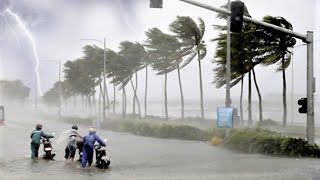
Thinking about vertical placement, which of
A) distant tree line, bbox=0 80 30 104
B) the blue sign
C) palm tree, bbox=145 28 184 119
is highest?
palm tree, bbox=145 28 184 119

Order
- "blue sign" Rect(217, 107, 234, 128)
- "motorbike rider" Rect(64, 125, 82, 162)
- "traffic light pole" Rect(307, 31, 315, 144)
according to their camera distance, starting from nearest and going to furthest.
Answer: "motorbike rider" Rect(64, 125, 82, 162) → "traffic light pole" Rect(307, 31, 315, 144) → "blue sign" Rect(217, 107, 234, 128)

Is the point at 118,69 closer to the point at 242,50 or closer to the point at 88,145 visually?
the point at 242,50

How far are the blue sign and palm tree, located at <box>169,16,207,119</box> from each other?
69.2 feet

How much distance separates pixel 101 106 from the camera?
217 ft

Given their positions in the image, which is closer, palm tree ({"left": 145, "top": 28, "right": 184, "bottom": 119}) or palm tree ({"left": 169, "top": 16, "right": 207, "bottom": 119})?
palm tree ({"left": 169, "top": 16, "right": 207, "bottom": 119})

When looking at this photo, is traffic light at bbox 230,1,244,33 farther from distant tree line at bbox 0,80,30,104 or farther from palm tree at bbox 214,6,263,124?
distant tree line at bbox 0,80,30,104

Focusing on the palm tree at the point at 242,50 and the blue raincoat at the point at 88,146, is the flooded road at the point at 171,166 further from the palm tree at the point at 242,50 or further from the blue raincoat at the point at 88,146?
the palm tree at the point at 242,50

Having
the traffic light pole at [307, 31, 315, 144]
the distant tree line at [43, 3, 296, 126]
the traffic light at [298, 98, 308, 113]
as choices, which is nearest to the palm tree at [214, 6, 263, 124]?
the distant tree line at [43, 3, 296, 126]

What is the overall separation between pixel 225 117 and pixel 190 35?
73.0 ft

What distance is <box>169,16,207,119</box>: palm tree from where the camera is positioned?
47.0 m

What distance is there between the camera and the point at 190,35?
47.8m

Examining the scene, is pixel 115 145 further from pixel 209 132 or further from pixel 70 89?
pixel 70 89

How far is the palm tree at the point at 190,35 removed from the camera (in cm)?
4700

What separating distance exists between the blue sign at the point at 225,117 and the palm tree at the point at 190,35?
831 inches
